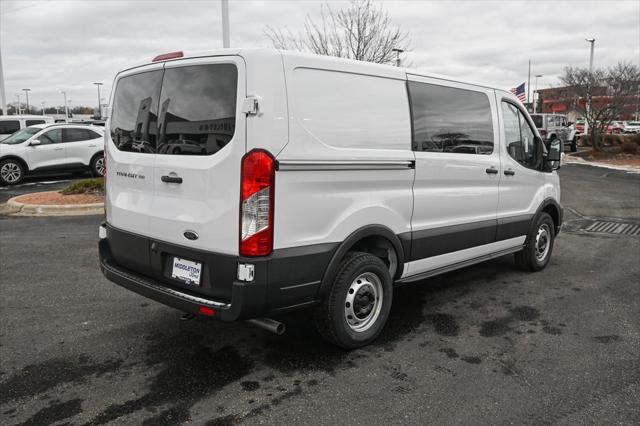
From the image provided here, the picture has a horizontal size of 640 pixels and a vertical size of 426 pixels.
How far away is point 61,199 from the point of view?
1055cm

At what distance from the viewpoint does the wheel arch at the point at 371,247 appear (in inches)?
143

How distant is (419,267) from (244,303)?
1.85 metres

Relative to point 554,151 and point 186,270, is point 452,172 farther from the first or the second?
point 186,270

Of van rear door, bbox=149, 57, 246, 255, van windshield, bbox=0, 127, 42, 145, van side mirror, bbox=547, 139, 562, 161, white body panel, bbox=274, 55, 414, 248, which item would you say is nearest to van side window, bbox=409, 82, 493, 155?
white body panel, bbox=274, 55, 414, 248

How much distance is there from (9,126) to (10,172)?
220 inches

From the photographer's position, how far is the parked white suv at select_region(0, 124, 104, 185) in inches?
555

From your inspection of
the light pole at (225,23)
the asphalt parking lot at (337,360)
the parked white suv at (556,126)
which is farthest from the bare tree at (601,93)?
the asphalt parking lot at (337,360)

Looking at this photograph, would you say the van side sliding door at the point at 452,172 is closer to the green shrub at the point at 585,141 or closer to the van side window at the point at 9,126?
the van side window at the point at 9,126

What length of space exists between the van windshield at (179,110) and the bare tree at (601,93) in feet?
79.8

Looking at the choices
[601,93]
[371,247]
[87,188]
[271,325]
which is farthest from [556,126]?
[271,325]

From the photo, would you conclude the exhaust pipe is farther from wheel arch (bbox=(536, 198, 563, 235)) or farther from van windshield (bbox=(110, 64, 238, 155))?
wheel arch (bbox=(536, 198, 563, 235))

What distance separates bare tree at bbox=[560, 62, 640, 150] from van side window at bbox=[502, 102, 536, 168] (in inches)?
818

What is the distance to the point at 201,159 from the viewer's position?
337 centimetres

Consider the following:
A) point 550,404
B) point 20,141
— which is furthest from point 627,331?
point 20,141
